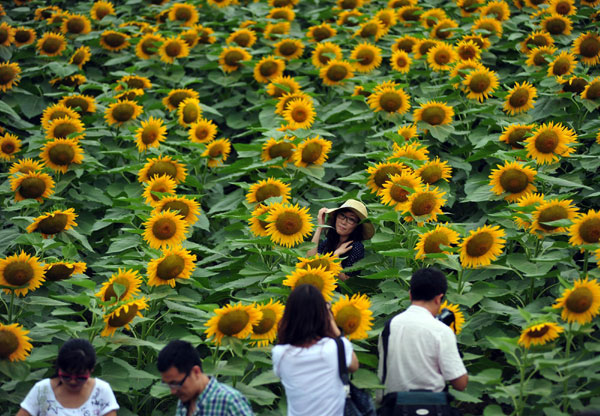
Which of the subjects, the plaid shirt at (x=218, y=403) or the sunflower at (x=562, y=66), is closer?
the plaid shirt at (x=218, y=403)

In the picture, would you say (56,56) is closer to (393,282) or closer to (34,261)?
(34,261)

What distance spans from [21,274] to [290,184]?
2.36 metres

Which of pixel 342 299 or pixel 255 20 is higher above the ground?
pixel 342 299

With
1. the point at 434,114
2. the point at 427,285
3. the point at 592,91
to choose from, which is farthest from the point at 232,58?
the point at 427,285

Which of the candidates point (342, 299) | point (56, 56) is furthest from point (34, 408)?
point (56, 56)

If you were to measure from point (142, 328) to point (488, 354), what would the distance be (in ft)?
7.23

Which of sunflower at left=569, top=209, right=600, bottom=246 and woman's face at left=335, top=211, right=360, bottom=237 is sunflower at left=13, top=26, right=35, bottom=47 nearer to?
woman's face at left=335, top=211, right=360, bottom=237

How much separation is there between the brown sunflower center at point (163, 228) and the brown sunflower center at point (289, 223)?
0.76m

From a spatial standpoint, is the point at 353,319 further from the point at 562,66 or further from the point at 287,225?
the point at 562,66

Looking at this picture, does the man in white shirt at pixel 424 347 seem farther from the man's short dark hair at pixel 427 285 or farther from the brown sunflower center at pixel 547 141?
the brown sunflower center at pixel 547 141

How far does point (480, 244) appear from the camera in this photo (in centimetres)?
473

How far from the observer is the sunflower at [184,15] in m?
10.0

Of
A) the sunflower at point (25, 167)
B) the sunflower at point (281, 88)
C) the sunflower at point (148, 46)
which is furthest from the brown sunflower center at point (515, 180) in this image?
the sunflower at point (148, 46)

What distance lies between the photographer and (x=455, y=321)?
14.5 feet
